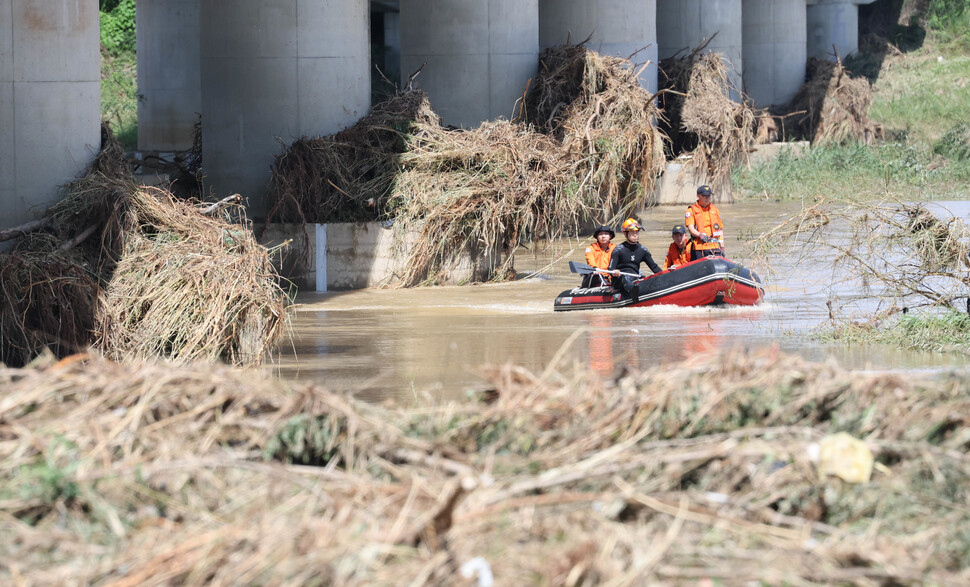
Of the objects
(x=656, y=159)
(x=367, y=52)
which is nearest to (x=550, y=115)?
(x=656, y=159)

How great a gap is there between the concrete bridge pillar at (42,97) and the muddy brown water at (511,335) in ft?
9.06

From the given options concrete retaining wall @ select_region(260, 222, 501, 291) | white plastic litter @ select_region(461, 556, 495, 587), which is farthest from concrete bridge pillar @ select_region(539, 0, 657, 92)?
white plastic litter @ select_region(461, 556, 495, 587)

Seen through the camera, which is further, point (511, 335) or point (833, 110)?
point (833, 110)

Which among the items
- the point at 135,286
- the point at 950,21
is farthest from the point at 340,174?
the point at 950,21

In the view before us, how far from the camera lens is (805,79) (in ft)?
123

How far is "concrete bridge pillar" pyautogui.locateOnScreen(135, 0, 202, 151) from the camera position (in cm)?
3136

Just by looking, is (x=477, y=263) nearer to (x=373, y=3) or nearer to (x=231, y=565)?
(x=231, y=565)

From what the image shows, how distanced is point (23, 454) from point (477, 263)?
13353 millimetres

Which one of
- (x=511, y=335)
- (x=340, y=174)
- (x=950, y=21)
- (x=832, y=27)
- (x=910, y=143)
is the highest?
(x=950, y=21)

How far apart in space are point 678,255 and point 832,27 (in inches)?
1111

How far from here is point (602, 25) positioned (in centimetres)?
2530

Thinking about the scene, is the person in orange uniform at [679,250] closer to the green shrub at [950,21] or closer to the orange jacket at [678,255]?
the orange jacket at [678,255]

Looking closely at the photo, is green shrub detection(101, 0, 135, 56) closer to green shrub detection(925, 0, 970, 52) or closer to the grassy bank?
the grassy bank

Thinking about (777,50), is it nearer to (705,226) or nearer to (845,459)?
(705,226)
